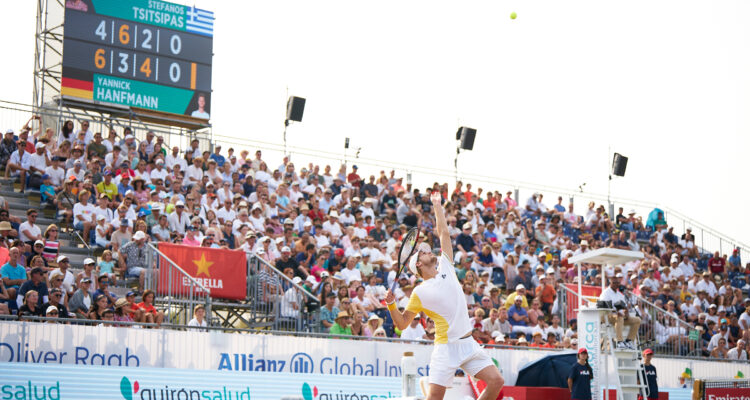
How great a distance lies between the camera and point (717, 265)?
1204 inches

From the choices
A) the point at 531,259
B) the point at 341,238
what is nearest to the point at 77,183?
the point at 341,238

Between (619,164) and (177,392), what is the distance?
83.2ft

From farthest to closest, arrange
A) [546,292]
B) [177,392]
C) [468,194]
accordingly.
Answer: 1. [468,194]
2. [546,292]
3. [177,392]

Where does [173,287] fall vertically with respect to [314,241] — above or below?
below

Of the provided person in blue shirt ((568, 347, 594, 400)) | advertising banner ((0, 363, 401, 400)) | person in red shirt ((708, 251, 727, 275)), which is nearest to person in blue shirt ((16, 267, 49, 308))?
advertising banner ((0, 363, 401, 400))

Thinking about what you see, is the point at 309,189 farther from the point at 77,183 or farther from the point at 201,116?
the point at 77,183

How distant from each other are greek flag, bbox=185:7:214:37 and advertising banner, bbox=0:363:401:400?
44.9ft

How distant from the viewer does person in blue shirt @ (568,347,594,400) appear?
57.1 ft

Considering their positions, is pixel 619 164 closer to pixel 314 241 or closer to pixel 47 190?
pixel 314 241

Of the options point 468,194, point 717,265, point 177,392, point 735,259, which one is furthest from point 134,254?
point 735,259

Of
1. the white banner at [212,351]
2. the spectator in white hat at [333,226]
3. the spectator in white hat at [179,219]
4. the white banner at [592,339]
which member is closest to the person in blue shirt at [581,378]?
the white banner at [592,339]

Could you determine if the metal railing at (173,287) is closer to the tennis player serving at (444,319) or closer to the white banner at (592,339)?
the white banner at (592,339)

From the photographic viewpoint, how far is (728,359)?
2362cm

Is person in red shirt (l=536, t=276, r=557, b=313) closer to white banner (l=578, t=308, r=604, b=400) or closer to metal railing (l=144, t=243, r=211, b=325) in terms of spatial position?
white banner (l=578, t=308, r=604, b=400)
